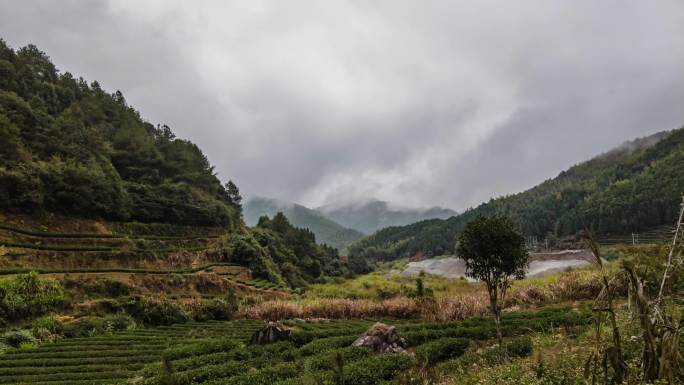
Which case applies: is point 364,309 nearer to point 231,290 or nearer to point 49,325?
point 231,290

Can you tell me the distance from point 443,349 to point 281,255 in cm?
Result: 5906

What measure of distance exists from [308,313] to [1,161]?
36.1m

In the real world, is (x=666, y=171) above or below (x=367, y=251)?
above

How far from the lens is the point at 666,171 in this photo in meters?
101

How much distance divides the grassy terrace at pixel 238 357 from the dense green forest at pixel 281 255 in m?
31.9

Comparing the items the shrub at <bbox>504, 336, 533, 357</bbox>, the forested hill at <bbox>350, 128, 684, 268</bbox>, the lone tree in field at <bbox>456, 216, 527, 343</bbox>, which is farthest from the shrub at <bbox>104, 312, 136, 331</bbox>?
the forested hill at <bbox>350, 128, 684, 268</bbox>

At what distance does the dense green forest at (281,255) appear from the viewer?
55.3m

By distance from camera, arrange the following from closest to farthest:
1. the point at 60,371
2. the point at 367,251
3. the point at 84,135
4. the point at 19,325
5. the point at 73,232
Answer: the point at 60,371 → the point at 19,325 → the point at 73,232 → the point at 84,135 → the point at 367,251

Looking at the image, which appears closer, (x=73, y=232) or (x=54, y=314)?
(x=54, y=314)

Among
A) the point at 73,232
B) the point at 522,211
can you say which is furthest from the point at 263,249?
the point at 522,211

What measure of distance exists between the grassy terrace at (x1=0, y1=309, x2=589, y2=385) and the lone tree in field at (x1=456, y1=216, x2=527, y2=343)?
2.31 meters

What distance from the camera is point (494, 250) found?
15.4 metres

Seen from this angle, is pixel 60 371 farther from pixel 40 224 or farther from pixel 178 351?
pixel 40 224

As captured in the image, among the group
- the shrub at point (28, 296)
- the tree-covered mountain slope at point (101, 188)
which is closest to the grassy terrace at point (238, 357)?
the shrub at point (28, 296)
